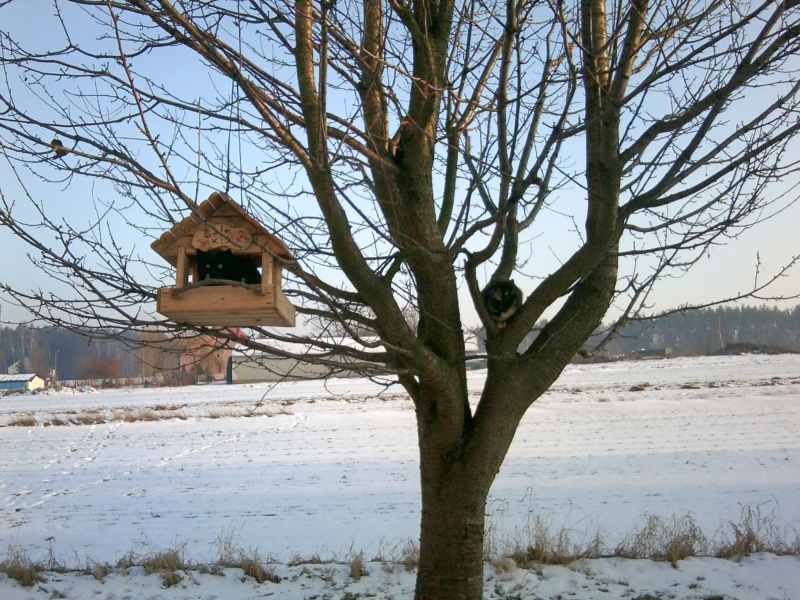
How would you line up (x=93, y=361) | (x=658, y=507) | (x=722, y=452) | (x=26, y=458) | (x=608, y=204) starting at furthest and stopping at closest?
(x=93, y=361), (x=26, y=458), (x=722, y=452), (x=658, y=507), (x=608, y=204)

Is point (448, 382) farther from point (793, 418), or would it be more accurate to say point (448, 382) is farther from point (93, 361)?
point (93, 361)

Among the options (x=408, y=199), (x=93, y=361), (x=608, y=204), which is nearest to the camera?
Result: (x=608, y=204)

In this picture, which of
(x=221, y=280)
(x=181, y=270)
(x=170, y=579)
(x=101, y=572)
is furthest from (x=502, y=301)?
(x=101, y=572)

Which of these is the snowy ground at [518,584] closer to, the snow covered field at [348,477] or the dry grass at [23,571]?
the dry grass at [23,571]

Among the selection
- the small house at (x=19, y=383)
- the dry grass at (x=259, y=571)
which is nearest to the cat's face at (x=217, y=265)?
the dry grass at (x=259, y=571)

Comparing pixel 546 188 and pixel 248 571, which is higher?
pixel 546 188

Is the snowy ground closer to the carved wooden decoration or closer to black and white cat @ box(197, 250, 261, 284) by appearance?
black and white cat @ box(197, 250, 261, 284)

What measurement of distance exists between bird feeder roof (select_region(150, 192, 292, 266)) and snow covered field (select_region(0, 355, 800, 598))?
3.70 feet

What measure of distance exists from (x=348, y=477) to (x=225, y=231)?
906 cm

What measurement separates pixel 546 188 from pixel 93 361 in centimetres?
6147

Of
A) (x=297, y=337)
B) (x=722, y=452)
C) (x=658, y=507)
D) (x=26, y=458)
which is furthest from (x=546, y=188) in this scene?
(x=26, y=458)

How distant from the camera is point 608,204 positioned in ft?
9.23

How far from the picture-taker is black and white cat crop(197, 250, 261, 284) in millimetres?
3141

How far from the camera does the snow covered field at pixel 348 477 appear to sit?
26.2ft
